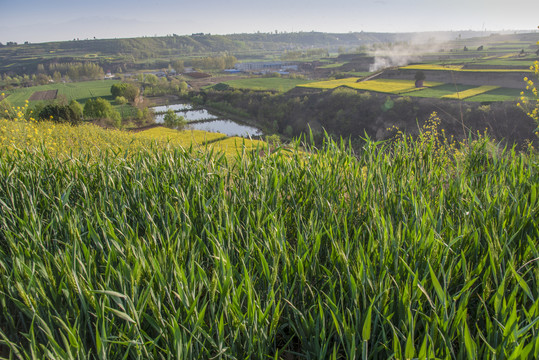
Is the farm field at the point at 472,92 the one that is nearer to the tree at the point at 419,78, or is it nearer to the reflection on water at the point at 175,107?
the tree at the point at 419,78

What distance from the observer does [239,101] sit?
58812 millimetres

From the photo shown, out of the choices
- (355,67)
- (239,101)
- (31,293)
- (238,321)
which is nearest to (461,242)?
(238,321)

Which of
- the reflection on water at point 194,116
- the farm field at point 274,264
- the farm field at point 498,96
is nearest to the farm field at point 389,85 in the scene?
the farm field at point 498,96

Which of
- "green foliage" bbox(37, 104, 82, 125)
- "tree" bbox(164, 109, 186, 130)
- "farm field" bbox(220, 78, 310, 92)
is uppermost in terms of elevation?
"farm field" bbox(220, 78, 310, 92)

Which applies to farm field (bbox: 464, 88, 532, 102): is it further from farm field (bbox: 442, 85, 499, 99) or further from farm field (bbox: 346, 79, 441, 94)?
farm field (bbox: 346, 79, 441, 94)

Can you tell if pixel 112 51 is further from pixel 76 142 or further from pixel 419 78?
pixel 76 142

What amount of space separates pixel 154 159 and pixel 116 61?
137884 mm

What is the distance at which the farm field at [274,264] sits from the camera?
1477mm

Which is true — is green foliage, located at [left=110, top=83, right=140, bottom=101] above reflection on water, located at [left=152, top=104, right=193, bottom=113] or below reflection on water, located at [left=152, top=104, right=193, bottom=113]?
above

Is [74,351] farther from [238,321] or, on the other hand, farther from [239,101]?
[239,101]

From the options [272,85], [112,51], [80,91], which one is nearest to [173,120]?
[272,85]

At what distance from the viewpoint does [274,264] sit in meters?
1.82

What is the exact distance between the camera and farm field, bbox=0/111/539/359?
4.84ft

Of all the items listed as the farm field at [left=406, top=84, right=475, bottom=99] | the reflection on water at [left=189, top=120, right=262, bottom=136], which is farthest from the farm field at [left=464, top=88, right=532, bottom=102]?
the reflection on water at [left=189, top=120, right=262, bottom=136]
